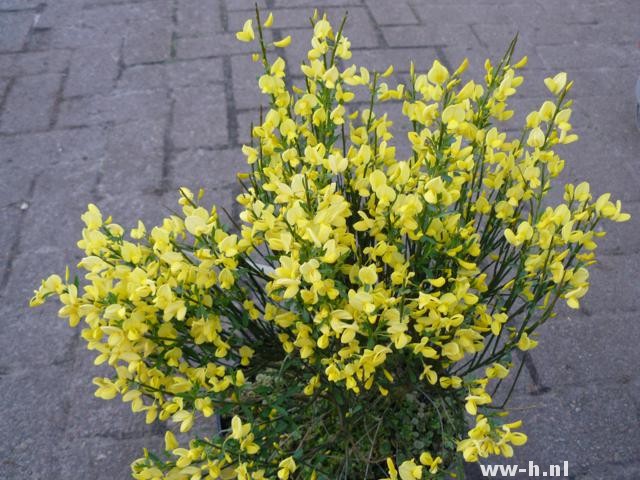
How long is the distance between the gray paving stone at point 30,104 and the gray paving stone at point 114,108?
0.26 feet

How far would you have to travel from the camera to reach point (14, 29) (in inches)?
135

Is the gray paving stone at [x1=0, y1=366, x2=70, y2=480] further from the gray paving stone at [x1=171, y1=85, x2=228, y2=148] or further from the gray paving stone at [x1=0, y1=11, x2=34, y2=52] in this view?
the gray paving stone at [x1=0, y1=11, x2=34, y2=52]

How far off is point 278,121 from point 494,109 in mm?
410

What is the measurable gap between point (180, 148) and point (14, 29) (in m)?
1.46

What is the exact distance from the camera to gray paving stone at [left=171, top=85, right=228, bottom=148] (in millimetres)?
2812

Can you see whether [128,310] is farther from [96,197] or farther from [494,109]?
[96,197]

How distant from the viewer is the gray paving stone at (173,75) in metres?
3.10

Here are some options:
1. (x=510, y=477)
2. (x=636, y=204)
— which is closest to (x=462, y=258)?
(x=510, y=477)

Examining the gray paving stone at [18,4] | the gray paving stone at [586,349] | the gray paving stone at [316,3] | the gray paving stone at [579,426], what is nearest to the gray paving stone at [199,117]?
the gray paving stone at [316,3]

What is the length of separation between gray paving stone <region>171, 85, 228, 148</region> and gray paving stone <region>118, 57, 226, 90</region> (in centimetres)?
7

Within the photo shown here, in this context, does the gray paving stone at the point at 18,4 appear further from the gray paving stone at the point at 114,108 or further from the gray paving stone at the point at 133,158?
the gray paving stone at the point at 133,158

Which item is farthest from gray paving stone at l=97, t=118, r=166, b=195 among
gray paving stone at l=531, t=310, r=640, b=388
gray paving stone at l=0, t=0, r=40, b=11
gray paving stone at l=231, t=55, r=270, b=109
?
gray paving stone at l=531, t=310, r=640, b=388

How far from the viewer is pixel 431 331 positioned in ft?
3.56

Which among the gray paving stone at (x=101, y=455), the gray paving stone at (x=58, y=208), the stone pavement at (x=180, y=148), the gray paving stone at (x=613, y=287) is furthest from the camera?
the gray paving stone at (x=58, y=208)
